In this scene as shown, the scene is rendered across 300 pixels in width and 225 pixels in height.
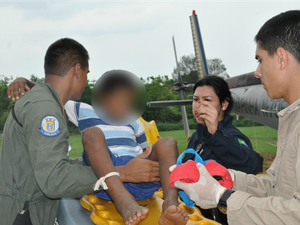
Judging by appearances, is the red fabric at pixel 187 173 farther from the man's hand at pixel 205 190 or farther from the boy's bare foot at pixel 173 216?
the boy's bare foot at pixel 173 216

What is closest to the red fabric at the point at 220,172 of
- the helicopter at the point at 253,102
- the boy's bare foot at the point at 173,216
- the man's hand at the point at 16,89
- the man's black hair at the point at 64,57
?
the boy's bare foot at the point at 173,216

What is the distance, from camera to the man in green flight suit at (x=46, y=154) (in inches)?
52.4

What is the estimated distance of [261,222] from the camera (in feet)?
2.86

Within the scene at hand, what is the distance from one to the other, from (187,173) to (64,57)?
1116mm

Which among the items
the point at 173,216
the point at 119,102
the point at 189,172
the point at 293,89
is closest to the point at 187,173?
the point at 189,172

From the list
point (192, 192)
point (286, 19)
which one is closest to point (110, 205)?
point (192, 192)

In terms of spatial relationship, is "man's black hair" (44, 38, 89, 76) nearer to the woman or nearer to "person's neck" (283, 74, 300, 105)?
the woman

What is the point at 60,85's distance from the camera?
1.72m

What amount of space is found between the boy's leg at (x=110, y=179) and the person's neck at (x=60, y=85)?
0.27 meters

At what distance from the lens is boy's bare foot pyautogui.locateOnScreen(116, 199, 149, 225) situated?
50.6 inches

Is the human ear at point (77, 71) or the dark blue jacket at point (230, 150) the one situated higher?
the human ear at point (77, 71)

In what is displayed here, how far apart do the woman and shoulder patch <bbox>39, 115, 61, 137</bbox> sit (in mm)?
766

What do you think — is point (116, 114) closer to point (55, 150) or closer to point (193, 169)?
point (55, 150)

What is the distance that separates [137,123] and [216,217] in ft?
2.71
